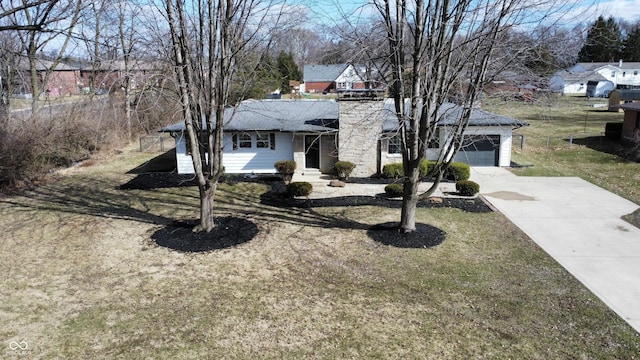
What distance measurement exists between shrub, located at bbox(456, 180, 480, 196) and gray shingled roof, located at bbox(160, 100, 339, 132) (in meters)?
5.39

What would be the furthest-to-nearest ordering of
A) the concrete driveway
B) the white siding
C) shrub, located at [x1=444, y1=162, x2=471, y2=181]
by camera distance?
1. the white siding
2. shrub, located at [x1=444, y1=162, x2=471, y2=181]
3. the concrete driveway

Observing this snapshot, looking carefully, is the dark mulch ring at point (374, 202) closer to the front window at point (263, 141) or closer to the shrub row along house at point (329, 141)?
the shrub row along house at point (329, 141)

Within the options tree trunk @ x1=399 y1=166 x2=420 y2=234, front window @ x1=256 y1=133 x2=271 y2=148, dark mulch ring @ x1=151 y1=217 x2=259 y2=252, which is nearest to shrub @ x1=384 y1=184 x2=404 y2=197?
tree trunk @ x1=399 y1=166 x2=420 y2=234

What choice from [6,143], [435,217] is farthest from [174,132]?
[435,217]

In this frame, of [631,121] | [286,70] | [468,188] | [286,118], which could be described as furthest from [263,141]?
[286,70]

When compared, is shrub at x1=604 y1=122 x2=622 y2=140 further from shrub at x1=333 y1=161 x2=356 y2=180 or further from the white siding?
the white siding

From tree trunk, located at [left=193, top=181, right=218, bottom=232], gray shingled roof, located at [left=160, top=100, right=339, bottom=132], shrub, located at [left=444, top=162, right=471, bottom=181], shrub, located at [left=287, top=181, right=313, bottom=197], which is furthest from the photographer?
gray shingled roof, located at [left=160, top=100, right=339, bottom=132]

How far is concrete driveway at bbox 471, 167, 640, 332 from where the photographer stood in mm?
9227

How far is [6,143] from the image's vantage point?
56.5ft

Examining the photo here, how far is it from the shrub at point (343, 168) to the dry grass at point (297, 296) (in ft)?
15.7

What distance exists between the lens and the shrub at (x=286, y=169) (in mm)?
18438

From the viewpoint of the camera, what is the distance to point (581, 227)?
12648 mm

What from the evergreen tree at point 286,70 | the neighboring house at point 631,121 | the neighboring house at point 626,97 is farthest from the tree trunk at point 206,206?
the neighboring house at point 626,97

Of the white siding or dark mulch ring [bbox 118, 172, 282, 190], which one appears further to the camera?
the white siding
